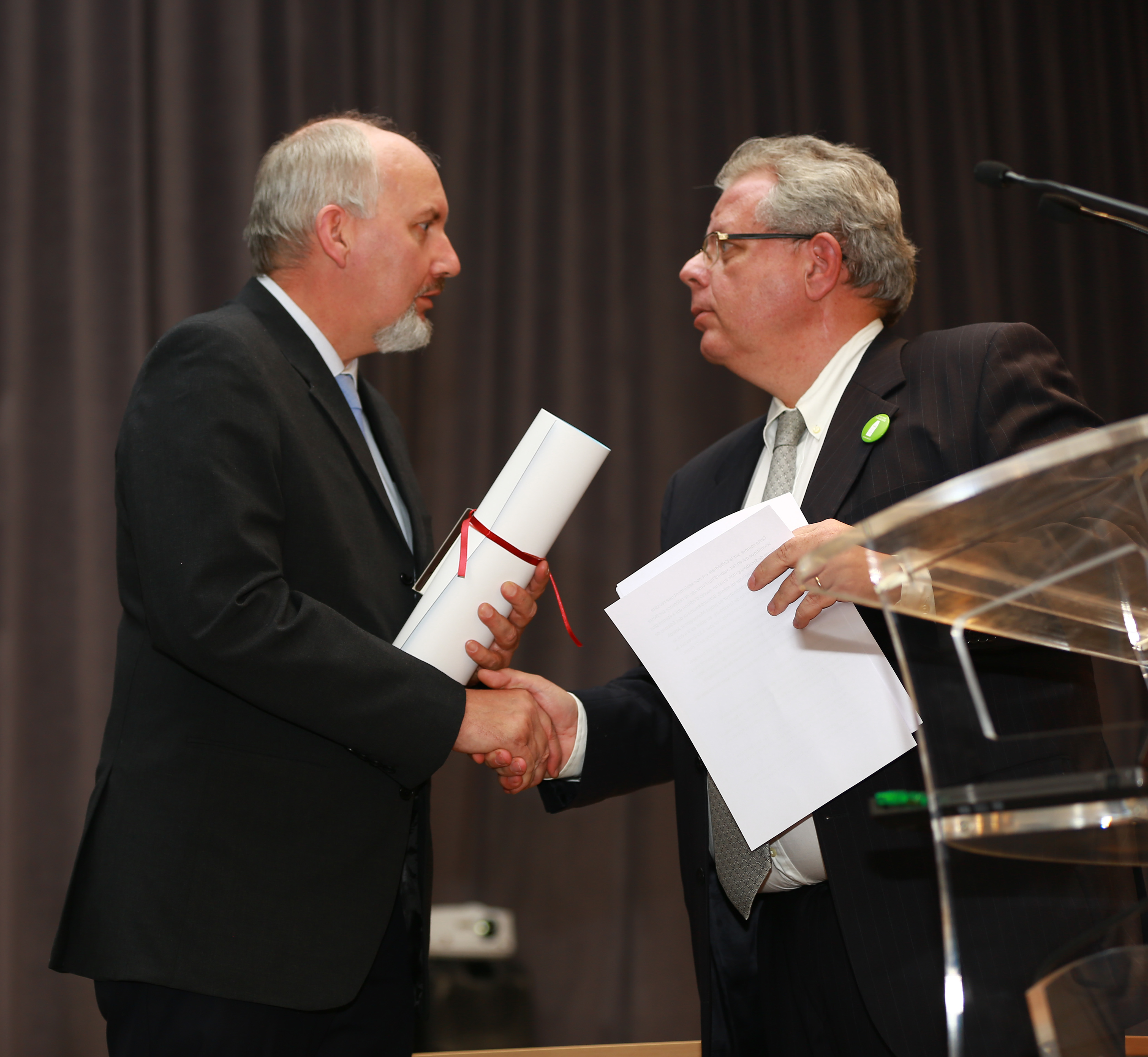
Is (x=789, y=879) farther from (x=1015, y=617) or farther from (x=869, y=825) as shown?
(x=1015, y=617)

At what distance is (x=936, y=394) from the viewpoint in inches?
65.9

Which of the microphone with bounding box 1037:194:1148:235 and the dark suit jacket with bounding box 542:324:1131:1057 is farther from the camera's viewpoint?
the dark suit jacket with bounding box 542:324:1131:1057

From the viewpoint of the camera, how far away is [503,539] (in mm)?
1671

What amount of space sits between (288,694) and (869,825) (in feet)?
2.79

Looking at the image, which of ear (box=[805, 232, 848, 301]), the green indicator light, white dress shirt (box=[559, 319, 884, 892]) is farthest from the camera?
ear (box=[805, 232, 848, 301])

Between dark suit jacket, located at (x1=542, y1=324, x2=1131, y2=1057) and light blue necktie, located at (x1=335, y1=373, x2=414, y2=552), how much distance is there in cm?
50

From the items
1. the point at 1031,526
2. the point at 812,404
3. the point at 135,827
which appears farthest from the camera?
the point at 812,404

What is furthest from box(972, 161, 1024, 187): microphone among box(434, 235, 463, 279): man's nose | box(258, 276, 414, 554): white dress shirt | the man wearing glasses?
box(434, 235, 463, 279): man's nose

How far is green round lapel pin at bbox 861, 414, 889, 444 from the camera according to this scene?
1.66 m

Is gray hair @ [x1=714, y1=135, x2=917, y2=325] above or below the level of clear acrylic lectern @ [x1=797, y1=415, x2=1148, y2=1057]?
above

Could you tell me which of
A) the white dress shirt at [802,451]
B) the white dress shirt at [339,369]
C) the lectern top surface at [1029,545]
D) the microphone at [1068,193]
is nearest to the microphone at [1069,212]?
the microphone at [1068,193]

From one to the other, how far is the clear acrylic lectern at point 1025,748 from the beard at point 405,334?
4.85ft

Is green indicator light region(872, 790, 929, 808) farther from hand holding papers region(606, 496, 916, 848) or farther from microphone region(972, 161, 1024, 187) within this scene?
microphone region(972, 161, 1024, 187)

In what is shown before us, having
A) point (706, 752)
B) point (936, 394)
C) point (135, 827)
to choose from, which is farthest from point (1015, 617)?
point (135, 827)
